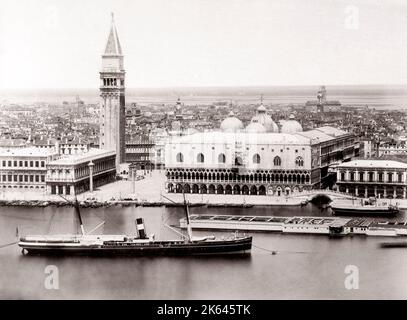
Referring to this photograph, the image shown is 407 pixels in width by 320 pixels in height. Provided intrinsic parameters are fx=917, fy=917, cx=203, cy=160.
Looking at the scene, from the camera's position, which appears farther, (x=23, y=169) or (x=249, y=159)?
(x=249, y=159)

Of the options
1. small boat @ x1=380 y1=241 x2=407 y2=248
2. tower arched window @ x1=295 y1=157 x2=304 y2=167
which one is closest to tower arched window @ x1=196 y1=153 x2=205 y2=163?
tower arched window @ x1=295 y1=157 x2=304 y2=167

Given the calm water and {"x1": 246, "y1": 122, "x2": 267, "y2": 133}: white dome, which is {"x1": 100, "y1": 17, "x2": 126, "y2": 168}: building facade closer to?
{"x1": 246, "y1": 122, "x2": 267, "y2": 133}: white dome

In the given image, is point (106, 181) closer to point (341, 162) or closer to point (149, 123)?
point (149, 123)

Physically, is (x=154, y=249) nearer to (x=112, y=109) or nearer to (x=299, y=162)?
(x=299, y=162)

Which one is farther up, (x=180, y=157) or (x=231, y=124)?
(x=231, y=124)

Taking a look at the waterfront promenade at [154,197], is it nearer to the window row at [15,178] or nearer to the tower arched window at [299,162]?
the window row at [15,178]

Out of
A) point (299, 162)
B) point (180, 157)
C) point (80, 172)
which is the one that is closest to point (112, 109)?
point (80, 172)
